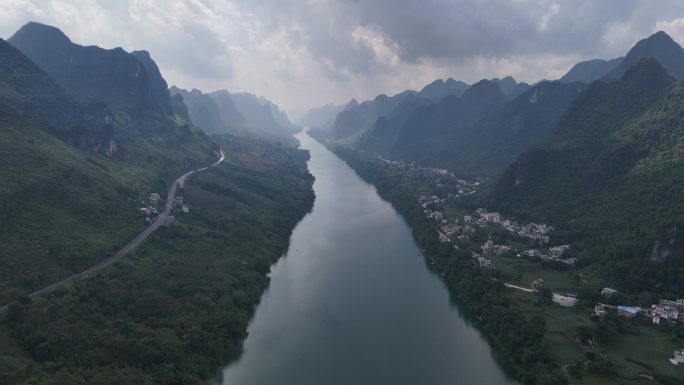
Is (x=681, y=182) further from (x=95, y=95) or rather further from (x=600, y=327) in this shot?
(x=95, y=95)

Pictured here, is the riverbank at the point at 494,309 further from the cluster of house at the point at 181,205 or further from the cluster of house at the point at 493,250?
the cluster of house at the point at 181,205

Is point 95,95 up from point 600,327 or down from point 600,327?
up

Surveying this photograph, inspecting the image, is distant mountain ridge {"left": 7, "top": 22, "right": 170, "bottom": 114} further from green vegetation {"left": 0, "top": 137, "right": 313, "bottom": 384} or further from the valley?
green vegetation {"left": 0, "top": 137, "right": 313, "bottom": 384}

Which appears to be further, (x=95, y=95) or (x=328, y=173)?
(x=328, y=173)

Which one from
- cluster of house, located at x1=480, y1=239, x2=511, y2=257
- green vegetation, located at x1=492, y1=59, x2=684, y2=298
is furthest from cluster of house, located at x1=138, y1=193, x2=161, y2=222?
green vegetation, located at x1=492, y1=59, x2=684, y2=298

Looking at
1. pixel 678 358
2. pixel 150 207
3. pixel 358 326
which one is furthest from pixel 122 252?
pixel 678 358

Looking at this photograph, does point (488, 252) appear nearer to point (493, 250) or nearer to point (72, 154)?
point (493, 250)

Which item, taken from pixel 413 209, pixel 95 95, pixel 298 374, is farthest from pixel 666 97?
pixel 95 95

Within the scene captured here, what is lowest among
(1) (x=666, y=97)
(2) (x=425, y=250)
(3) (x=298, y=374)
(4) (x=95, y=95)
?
(3) (x=298, y=374)
